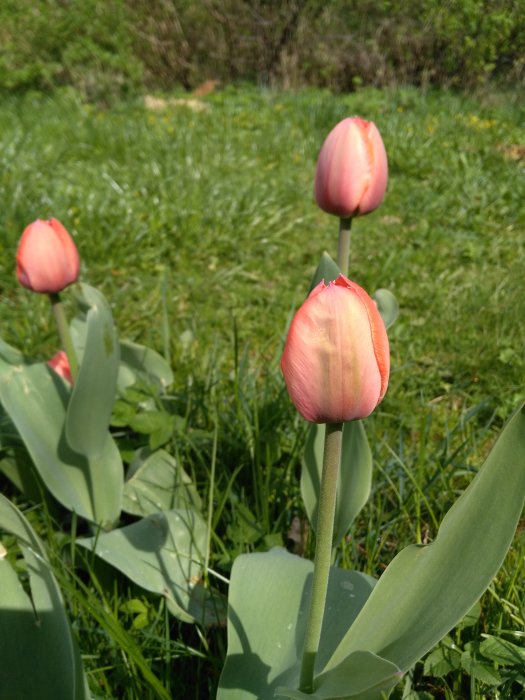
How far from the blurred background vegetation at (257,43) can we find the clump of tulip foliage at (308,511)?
18.1 ft

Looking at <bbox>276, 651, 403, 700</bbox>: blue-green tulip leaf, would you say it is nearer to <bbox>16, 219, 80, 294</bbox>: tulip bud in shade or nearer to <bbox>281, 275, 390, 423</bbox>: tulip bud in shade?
<bbox>281, 275, 390, 423</bbox>: tulip bud in shade

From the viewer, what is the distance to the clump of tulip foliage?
0.64m

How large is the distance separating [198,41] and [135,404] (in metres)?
7.13

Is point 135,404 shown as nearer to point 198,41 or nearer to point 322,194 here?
point 322,194

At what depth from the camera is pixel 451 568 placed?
70 cm

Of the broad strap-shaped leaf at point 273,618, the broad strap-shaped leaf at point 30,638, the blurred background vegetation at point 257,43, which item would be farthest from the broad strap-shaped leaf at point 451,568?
the blurred background vegetation at point 257,43

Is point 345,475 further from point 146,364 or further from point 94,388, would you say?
point 146,364

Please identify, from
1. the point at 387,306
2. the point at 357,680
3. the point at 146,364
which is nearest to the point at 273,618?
the point at 357,680

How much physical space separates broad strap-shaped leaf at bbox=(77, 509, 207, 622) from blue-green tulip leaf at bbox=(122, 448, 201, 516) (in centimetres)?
11

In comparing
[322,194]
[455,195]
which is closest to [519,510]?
[322,194]

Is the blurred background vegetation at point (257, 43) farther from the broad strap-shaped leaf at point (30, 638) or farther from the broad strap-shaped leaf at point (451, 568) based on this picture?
the broad strap-shaped leaf at point (30, 638)

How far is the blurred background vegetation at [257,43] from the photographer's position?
6.25m

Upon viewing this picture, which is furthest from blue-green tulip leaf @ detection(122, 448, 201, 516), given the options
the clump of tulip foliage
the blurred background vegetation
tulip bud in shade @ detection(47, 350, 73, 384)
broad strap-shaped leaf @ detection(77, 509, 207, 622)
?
the blurred background vegetation

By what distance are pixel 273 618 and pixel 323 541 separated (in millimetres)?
230
